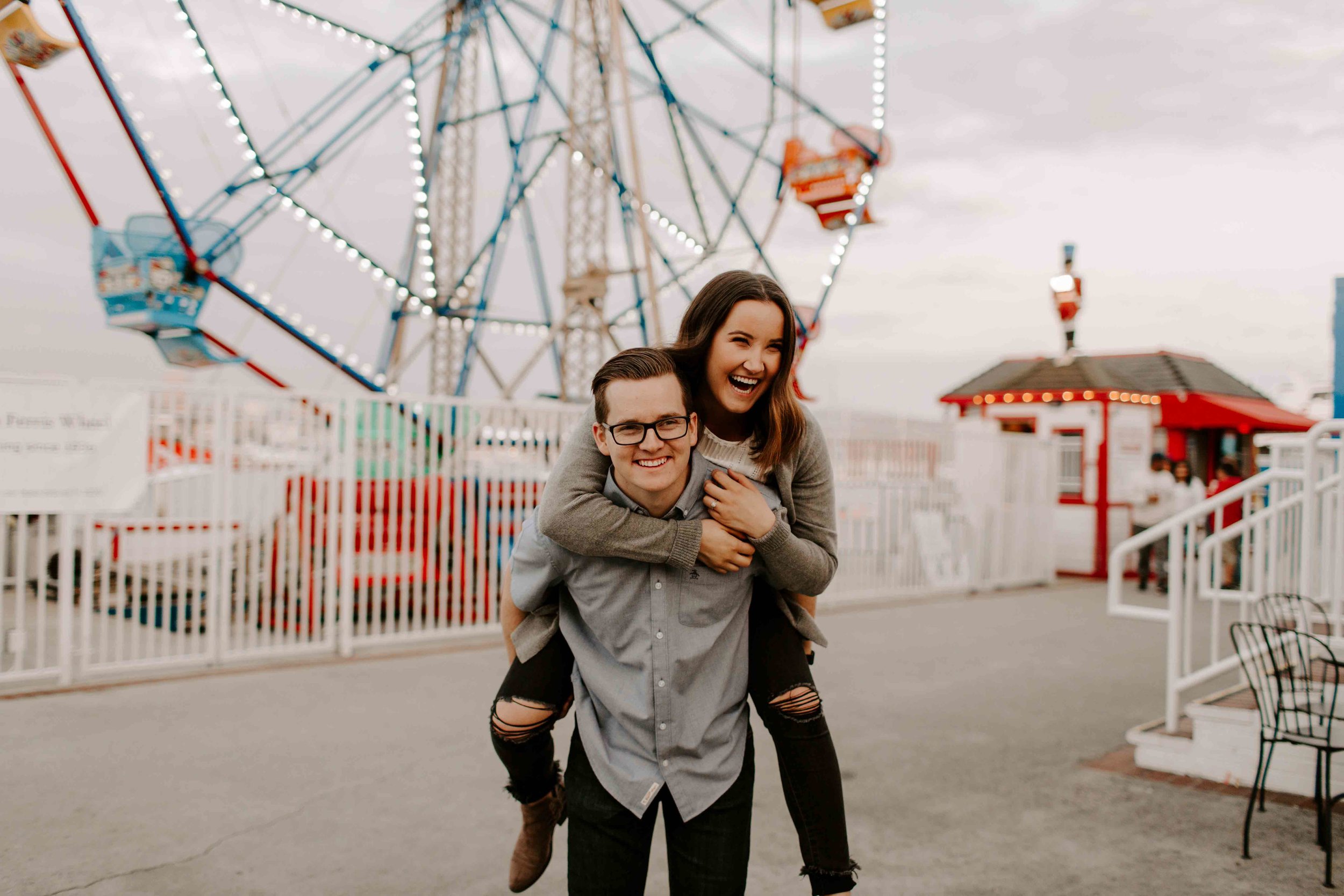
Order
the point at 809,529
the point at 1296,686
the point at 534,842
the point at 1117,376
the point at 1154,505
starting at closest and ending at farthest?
the point at 809,529
the point at 534,842
the point at 1296,686
the point at 1154,505
the point at 1117,376

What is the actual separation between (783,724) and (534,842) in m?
0.63

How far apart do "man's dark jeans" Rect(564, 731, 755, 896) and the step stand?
301 cm

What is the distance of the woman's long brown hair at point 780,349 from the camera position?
1.72m

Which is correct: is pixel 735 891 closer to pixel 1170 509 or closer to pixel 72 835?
pixel 72 835

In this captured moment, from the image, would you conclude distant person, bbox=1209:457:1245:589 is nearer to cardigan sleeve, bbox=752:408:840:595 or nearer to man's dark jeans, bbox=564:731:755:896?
cardigan sleeve, bbox=752:408:840:595

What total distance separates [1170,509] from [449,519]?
774 centimetres

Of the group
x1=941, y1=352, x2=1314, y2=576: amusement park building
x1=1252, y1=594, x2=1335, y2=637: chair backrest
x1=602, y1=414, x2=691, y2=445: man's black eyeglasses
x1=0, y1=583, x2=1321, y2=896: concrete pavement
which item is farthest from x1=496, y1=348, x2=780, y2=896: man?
x1=941, y1=352, x2=1314, y2=576: amusement park building

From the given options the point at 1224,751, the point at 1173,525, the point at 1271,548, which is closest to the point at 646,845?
the point at 1224,751

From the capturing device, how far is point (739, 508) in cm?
164

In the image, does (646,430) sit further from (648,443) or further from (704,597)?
(704,597)

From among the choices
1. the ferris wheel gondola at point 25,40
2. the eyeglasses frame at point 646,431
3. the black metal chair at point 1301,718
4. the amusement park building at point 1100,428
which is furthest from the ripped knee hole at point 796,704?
the amusement park building at point 1100,428

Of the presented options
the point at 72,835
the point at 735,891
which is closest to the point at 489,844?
the point at 72,835

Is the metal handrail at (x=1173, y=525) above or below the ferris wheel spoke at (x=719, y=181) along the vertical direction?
below

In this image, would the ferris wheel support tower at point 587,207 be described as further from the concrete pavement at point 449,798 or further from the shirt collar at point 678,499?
the shirt collar at point 678,499
